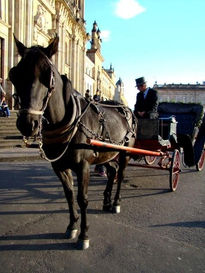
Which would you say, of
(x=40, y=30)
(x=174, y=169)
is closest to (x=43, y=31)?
(x=40, y=30)

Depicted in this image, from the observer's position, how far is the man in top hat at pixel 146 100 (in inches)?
231

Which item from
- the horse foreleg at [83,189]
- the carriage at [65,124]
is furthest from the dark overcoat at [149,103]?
the horse foreleg at [83,189]

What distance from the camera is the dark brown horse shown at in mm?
2453

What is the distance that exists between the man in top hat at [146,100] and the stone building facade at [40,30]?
41.1ft

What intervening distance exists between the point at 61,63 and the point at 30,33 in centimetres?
1028

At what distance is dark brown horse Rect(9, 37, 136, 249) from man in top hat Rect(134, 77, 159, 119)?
172 cm

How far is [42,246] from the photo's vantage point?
128 inches

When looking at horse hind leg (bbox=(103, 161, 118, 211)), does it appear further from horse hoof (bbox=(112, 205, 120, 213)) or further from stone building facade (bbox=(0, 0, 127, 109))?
stone building facade (bbox=(0, 0, 127, 109))

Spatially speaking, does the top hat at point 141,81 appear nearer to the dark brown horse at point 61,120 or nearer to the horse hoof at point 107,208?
the dark brown horse at point 61,120

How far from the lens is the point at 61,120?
9.84 feet

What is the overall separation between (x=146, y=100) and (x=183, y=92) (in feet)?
384

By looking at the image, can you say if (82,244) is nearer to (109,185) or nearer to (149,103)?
(109,185)

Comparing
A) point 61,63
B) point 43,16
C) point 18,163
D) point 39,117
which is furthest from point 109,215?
point 61,63

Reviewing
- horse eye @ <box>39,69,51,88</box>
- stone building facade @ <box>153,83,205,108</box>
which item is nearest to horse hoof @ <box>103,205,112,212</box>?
horse eye @ <box>39,69,51,88</box>
